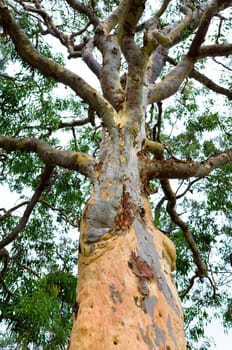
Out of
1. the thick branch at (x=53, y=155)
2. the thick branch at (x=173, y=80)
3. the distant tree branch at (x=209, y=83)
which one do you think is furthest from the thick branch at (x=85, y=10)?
the thick branch at (x=53, y=155)

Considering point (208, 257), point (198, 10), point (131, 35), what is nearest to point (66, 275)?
point (208, 257)

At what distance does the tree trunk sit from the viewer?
1770 mm

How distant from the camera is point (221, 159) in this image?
355 cm

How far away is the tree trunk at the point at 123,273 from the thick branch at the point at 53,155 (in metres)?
0.18

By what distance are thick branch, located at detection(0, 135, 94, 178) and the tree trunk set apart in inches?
7.2

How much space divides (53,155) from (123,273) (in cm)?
164

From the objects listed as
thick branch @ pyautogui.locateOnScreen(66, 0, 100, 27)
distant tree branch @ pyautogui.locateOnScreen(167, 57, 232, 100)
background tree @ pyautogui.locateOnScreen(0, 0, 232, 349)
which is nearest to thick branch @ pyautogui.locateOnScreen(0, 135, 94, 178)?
background tree @ pyautogui.locateOnScreen(0, 0, 232, 349)

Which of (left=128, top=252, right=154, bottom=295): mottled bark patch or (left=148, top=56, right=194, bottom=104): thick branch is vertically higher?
(left=148, top=56, right=194, bottom=104): thick branch

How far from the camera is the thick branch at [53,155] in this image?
308cm

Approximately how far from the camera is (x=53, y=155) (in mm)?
3439

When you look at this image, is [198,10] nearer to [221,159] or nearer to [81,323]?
[221,159]

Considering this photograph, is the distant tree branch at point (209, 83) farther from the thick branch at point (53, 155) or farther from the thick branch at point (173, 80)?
the thick branch at point (53, 155)

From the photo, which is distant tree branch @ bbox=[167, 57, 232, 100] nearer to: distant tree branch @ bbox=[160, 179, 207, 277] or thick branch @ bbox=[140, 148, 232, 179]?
distant tree branch @ bbox=[160, 179, 207, 277]

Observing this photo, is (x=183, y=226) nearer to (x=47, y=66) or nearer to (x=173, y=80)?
(x=173, y=80)
